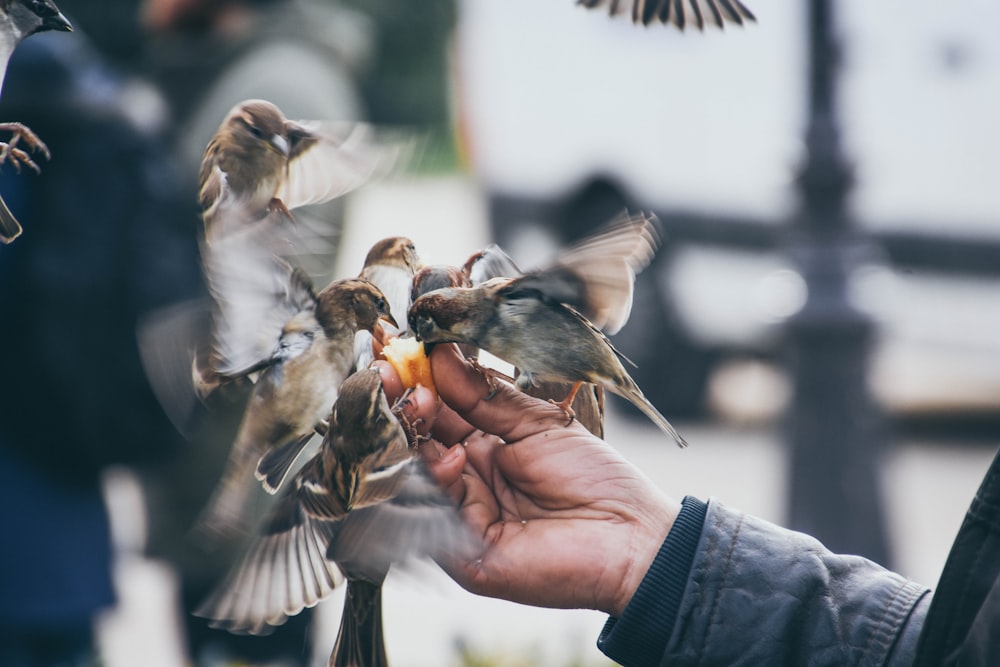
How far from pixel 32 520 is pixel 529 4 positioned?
6.22 meters

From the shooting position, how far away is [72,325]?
160 inches

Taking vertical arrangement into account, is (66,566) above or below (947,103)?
below

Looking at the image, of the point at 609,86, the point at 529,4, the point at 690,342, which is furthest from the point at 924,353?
the point at 529,4

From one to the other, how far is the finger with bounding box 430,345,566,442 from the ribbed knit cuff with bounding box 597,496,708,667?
365 millimetres

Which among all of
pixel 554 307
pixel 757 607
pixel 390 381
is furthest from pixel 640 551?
pixel 390 381

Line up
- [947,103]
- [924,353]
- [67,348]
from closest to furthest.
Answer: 1. [67,348]
2. [947,103]
3. [924,353]

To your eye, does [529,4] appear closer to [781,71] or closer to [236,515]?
[781,71]

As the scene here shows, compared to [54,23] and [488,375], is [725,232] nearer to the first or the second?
[488,375]

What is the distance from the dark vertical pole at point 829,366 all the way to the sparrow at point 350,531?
3927 millimetres

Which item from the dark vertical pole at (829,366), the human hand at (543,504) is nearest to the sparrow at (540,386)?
the human hand at (543,504)

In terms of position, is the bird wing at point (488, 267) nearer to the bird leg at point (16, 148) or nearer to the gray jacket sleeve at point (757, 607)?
the gray jacket sleeve at point (757, 607)

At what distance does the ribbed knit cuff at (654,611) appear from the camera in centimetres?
239

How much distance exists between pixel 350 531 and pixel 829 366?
4233mm

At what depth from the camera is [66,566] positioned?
427 centimetres
